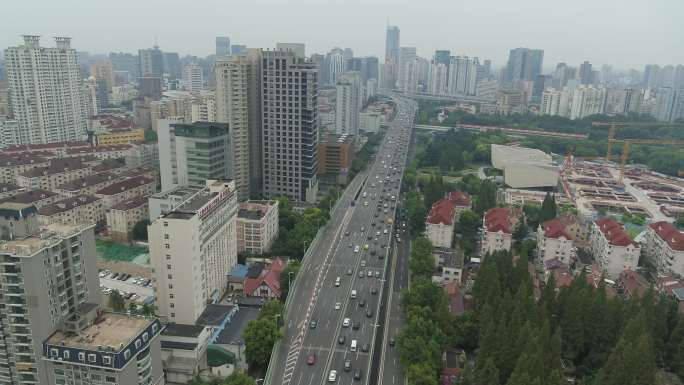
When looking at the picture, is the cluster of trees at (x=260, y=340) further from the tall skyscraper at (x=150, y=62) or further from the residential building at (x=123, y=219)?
the tall skyscraper at (x=150, y=62)

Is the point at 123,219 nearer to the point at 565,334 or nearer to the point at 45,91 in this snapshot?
the point at 565,334

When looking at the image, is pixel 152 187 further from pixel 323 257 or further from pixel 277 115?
pixel 323 257

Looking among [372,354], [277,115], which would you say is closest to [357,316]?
[372,354]

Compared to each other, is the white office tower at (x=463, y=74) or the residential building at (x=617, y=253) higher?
the white office tower at (x=463, y=74)

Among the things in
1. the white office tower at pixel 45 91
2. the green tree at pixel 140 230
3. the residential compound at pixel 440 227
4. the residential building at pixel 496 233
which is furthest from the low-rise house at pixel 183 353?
the white office tower at pixel 45 91

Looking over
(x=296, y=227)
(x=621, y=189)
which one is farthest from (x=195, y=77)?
(x=296, y=227)

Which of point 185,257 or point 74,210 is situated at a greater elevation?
point 185,257
